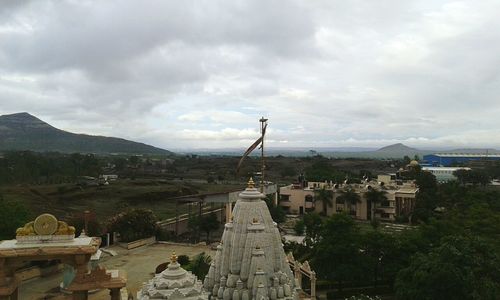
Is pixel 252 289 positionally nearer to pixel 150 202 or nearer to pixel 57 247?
pixel 57 247

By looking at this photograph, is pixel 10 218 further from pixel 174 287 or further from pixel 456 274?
pixel 456 274

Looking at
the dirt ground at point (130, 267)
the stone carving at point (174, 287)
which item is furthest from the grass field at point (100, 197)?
the stone carving at point (174, 287)

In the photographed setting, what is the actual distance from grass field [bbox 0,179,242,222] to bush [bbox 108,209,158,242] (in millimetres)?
18695

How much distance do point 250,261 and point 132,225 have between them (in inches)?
1342

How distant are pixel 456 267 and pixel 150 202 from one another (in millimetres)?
70807

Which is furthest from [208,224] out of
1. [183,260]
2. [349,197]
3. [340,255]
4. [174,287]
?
[174,287]

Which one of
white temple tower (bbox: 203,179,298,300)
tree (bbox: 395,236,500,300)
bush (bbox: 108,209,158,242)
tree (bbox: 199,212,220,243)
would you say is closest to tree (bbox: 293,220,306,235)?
tree (bbox: 199,212,220,243)

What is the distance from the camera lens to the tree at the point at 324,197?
6806 cm

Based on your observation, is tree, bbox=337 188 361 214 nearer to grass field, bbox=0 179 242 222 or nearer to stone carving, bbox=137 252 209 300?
grass field, bbox=0 179 242 222

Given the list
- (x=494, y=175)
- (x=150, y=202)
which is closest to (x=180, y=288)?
(x=150, y=202)

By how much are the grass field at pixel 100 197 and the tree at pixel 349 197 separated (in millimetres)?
24828

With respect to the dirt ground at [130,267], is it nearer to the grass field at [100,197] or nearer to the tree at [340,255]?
the tree at [340,255]

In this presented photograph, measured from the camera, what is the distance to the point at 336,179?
8581cm

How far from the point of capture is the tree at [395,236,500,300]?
2200 centimetres
